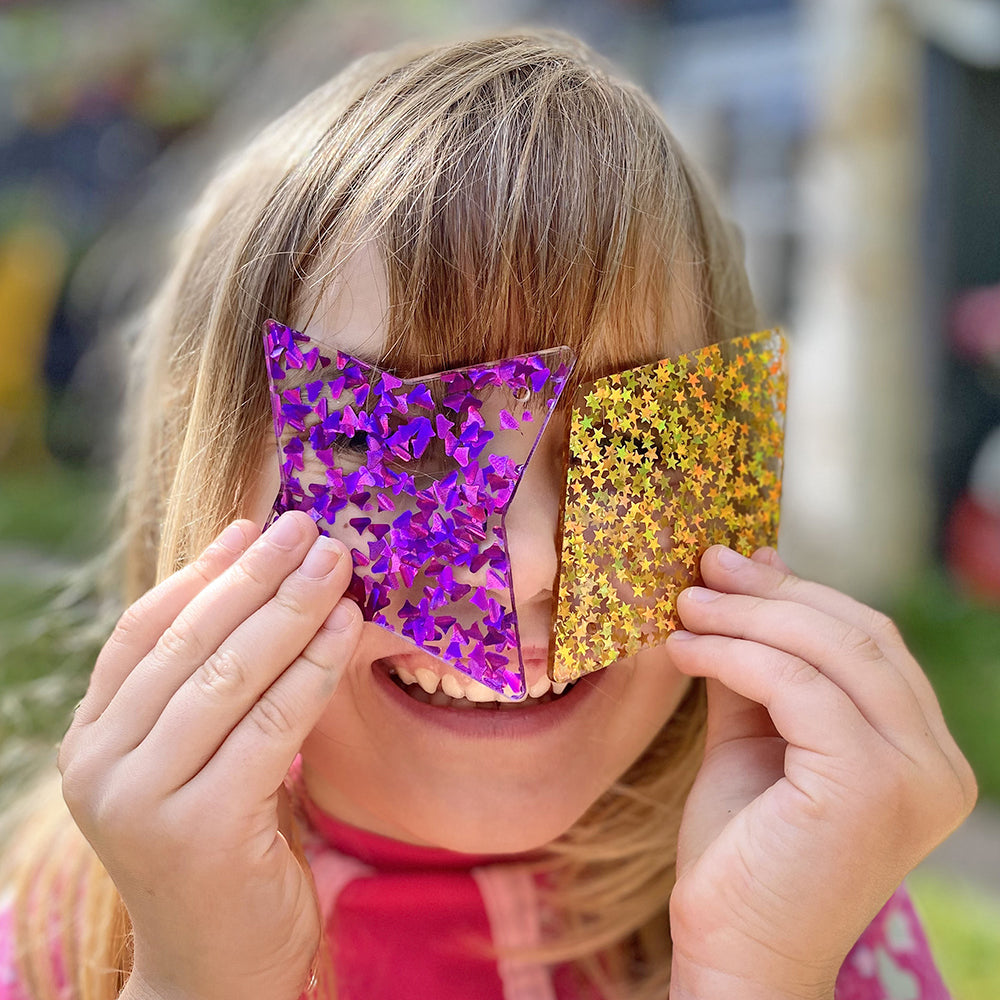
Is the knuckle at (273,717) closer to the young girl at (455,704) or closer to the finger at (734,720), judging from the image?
the young girl at (455,704)

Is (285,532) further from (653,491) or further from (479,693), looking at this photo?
(653,491)

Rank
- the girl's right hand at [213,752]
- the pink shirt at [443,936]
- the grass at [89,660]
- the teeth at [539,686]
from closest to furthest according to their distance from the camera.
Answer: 1. the girl's right hand at [213,752]
2. the teeth at [539,686]
3. the pink shirt at [443,936]
4. the grass at [89,660]

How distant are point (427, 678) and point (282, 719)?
22cm

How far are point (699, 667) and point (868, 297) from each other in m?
3.45

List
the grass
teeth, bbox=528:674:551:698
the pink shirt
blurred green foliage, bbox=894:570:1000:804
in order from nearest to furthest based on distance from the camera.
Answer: teeth, bbox=528:674:551:698 → the pink shirt → the grass → blurred green foliage, bbox=894:570:1000:804

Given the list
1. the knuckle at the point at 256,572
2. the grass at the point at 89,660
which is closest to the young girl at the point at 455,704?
the knuckle at the point at 256,572

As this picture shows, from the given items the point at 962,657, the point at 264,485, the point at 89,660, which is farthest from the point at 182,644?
the point at 962,657

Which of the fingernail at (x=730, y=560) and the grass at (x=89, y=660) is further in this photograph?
the grass at (x=89, y=660)

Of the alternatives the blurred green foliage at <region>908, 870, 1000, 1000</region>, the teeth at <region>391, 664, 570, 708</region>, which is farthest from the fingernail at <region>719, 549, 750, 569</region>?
the blurred green foliage at <region>908, 870, 1000, 1000</region>

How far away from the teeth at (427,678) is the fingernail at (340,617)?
156 millimetres

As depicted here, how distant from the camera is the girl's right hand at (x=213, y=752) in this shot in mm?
1035

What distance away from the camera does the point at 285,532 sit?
43.4 inches

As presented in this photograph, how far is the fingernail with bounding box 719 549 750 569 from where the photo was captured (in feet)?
3.95

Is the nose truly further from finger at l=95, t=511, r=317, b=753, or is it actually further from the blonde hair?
finger at l=95, t=511, r=317, b=753
